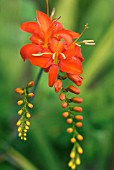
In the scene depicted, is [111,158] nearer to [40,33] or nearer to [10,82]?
[10,82]

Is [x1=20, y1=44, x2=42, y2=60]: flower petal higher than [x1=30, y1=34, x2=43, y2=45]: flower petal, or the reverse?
[x1=30, y1=34, x2=43, y2=45]: flower petal

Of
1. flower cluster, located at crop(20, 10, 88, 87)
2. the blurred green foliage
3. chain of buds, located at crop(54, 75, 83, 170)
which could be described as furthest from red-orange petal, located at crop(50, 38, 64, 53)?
the blurred green foliage

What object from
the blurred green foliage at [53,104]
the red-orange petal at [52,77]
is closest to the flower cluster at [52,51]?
the red-orange petal at [52,77]

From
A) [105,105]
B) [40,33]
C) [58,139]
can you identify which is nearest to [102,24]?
[105,105]

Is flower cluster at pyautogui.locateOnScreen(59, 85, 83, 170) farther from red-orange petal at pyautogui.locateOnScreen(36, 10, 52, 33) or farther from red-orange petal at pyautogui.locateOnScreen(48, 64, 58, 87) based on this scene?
red-orange petal at pyautogui.locateOnScreen(36, 10, 52, 33)

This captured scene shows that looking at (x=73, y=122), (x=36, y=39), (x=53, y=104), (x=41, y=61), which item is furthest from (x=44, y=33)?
(x=53, y=104)
